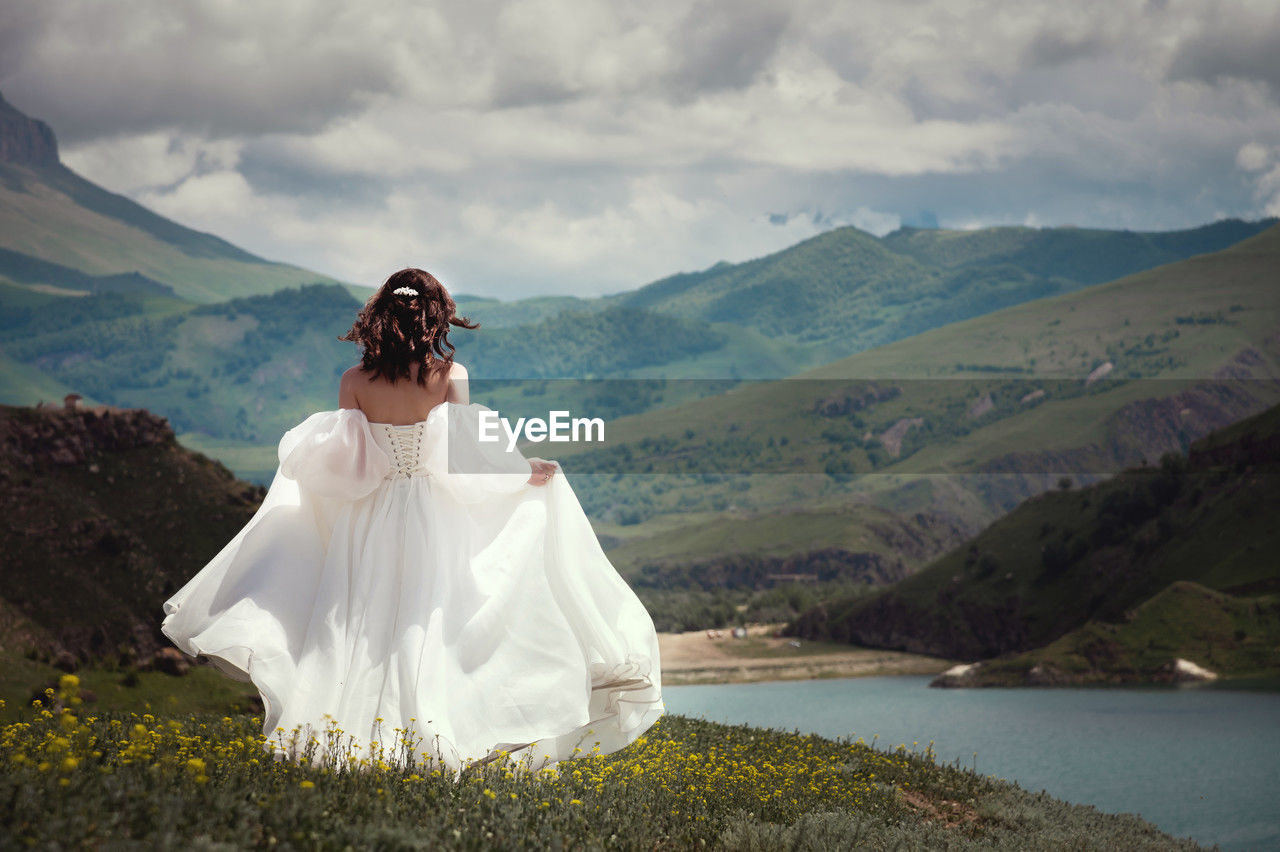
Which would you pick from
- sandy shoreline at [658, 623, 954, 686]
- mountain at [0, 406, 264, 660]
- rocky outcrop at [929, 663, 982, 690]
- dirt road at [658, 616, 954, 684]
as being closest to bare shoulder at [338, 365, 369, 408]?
mountain at [0, 406, 264, 660]

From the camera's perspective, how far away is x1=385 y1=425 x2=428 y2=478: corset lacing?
802 cm

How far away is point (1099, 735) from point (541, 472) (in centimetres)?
4324

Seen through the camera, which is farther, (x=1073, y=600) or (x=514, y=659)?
(x=1073, y=600)

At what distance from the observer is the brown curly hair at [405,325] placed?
25.6ft

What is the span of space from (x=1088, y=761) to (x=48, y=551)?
1286 inches

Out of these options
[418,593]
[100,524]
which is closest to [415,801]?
[418,593]

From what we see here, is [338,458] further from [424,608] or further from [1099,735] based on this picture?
[1099,735]

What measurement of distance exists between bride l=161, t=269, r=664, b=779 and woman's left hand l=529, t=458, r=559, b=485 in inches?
0.5

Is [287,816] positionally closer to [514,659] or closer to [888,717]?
[514,659]

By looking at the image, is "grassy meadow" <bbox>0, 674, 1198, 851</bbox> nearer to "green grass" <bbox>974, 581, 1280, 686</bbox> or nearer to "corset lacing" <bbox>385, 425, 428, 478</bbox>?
"corset lacing" <bbox>385, 425, 428, 478</bbox>

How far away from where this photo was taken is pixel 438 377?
8070 millimetres

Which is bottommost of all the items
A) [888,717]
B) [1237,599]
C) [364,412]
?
[888,717]

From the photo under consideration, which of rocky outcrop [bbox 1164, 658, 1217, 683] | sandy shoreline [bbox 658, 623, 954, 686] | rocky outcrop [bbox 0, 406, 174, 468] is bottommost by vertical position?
sandy shoreline [bbox 658, 623, 954, 686]

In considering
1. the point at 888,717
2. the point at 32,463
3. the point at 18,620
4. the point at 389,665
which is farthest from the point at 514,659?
the point at 888,717
